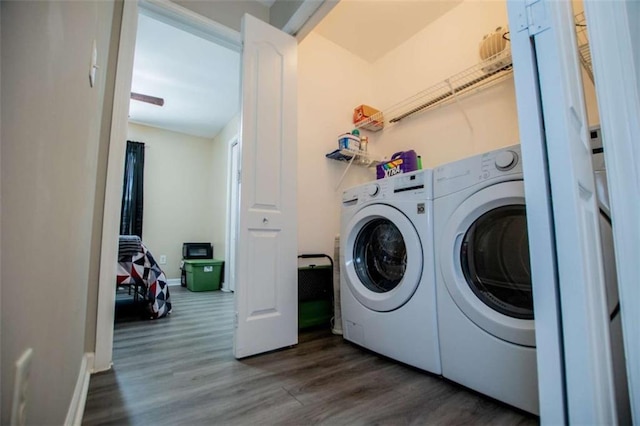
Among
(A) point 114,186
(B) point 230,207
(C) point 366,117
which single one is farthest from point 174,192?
(C) point 366,117

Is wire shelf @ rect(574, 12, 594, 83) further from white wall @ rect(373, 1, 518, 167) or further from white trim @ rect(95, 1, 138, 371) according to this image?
white trim @ rect(95, 1, 138, 371)

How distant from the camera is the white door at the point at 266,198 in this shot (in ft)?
4.87

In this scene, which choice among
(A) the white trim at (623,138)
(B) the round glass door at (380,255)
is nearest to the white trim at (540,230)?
(A) the white trim at (623,138)

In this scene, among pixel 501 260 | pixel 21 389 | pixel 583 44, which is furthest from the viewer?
pixel 583 44

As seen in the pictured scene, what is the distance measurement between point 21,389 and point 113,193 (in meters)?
1.16

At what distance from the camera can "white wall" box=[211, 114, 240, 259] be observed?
13.0 feet

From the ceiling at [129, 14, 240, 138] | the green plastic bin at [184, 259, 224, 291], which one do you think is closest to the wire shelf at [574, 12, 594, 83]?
the ceiling at [129, 14, 240, 138]

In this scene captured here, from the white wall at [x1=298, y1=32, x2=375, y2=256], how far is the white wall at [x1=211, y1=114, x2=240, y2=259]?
1892mm

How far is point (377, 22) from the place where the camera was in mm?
2191

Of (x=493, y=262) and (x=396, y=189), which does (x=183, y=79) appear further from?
(x=493, y=262)

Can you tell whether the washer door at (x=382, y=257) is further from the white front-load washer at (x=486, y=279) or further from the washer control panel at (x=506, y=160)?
the washer control panel at (x=506, y=160)

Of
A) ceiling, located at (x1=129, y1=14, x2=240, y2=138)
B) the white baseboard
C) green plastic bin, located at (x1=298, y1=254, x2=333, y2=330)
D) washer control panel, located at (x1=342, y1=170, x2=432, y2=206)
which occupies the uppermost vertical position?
ceiling, located at (x1=129, y1=14, x2=240, y2=138)

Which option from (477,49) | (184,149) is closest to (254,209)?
(477,49)

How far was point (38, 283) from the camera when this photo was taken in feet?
1.52
